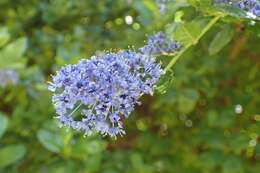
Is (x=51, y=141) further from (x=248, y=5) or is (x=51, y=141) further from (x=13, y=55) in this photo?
(x=248, y=5)

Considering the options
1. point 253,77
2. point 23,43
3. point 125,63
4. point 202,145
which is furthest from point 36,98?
point 125,63

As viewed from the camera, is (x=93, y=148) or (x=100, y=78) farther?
(x=93, y=148)

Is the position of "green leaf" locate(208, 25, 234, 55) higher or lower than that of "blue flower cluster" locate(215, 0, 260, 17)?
lower

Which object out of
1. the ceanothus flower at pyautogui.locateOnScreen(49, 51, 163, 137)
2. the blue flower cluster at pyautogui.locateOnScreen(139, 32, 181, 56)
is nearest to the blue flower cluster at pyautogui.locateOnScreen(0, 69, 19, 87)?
the blue flower cluster at pyautogui.locateOnScreen(139, 32, 181, 56)

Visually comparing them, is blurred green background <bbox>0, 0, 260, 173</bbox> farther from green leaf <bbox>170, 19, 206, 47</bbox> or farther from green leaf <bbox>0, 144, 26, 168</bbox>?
green leaf <bbox>170, 19, 206, 47</bbox>

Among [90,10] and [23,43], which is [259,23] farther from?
[90,10]

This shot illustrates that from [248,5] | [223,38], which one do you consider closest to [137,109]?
[223,38]
